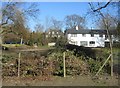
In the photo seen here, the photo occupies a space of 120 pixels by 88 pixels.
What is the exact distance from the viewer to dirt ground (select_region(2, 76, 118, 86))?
828 cm

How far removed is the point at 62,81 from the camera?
8.78 meters

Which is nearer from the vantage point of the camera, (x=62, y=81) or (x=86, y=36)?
(x=62, y=81)

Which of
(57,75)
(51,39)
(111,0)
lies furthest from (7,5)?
(51,39)

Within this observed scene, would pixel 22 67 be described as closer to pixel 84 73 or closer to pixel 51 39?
pixel 84 73

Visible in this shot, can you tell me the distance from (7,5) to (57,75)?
76.9ft

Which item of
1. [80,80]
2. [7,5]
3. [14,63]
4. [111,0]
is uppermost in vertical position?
[7,5]

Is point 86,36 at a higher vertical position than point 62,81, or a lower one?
higher

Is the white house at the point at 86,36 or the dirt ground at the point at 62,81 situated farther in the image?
the white house at the point at 86,36

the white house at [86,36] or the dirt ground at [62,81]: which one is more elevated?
the white house at [86,36]

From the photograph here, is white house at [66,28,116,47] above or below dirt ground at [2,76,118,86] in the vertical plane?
above

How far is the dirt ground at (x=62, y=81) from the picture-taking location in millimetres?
8281

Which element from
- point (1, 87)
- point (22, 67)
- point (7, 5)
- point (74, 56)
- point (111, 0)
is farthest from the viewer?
point (7, 5)

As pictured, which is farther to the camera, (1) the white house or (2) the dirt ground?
(1) the white house

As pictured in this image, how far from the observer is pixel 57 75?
32.5ft
